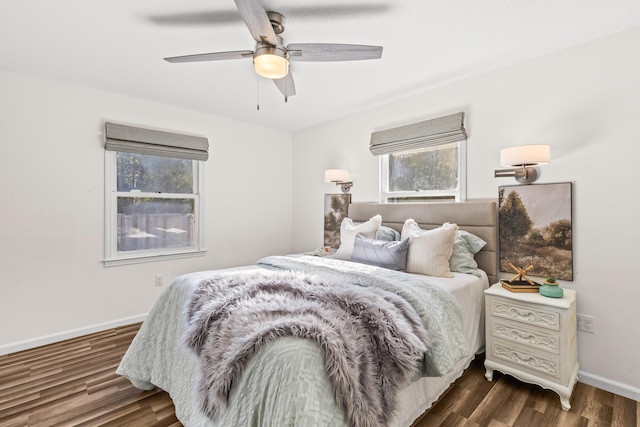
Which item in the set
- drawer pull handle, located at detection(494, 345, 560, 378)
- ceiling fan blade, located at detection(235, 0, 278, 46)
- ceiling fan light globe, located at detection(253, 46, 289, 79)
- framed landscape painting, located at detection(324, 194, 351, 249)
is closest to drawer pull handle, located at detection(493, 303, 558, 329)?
drawer pull handle, located at detection(494, 345, 560, 378)

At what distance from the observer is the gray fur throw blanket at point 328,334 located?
3.85ft

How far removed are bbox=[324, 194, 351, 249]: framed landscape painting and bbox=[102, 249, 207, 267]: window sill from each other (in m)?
1.62

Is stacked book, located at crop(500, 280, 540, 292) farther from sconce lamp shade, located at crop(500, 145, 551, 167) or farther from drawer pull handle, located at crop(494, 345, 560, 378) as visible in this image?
sconce lamp shade, located at crop(500, 145, 551, 167)

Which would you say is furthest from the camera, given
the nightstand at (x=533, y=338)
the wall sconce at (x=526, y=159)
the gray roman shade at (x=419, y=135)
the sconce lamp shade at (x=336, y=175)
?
the sconce lamp shade at (x=336, y=175)

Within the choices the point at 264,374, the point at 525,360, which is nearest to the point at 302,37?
the point at 264,374

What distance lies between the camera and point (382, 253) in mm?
2527

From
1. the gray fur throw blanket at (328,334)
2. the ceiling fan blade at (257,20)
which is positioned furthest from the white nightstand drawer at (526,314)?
the ceiling fan blade at (257,20)

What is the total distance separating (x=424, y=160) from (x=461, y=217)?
2.61ft

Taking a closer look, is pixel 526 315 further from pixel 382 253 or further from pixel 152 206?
pixel 152 206

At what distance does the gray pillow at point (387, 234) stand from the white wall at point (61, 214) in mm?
2236

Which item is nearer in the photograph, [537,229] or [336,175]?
[537,229]

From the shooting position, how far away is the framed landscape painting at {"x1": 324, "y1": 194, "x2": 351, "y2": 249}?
12.9ft

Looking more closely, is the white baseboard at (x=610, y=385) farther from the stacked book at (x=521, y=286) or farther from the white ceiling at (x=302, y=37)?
the white ceiling at (x=302, y=37)

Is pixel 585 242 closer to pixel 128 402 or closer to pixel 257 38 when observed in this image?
pixel 257 38
